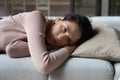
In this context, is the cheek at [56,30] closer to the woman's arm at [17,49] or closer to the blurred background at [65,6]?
the woman's arm at [17,49]

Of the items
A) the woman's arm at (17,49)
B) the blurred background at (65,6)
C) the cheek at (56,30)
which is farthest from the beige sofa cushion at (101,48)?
the blurred background at (65,6)

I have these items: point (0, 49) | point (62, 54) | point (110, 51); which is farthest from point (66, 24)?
point (0, 49)

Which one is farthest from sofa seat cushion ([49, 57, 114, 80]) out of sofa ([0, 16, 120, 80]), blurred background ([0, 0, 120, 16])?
blurred background ([0, 0, 120, 16])

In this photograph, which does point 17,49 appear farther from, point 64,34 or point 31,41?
point 64,34

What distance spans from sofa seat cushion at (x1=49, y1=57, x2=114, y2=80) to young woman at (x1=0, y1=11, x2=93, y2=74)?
4 cm

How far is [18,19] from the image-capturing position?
5.68 ft

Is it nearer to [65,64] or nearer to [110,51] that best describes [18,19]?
[65,64]

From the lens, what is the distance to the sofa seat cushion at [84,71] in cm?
144

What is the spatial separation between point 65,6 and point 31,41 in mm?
2310

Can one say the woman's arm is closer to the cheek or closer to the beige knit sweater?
the beige knit sweater

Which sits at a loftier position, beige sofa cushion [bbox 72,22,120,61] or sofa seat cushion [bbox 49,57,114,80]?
beige sofa cushion [bbox 72,22,120,61]

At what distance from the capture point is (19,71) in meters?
1.49

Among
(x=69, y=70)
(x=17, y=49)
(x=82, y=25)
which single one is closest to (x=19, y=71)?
(x=17, y=49)

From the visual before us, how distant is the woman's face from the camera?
1.57m
